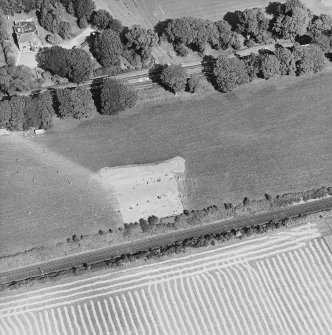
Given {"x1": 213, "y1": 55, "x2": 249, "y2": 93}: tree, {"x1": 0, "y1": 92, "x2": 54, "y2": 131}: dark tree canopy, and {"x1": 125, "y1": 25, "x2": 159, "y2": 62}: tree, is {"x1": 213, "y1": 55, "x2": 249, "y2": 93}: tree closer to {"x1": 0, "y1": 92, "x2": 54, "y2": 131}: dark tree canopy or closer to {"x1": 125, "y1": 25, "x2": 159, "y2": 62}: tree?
{"x1": 125, "y1": 25, "x2": 159, "y2": 62}: tree

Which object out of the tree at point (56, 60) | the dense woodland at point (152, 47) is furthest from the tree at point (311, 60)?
the tree at point (56, 60)

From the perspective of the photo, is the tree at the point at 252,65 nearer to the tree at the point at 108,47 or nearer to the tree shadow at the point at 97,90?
the tree at the point at 108,47

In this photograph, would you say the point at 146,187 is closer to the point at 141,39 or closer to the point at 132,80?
the point at 132,80

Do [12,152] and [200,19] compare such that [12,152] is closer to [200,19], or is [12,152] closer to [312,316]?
[200,19]

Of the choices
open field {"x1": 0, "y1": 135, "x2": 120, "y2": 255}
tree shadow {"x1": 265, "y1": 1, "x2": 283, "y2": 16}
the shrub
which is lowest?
open field {"x1": 0, "y1": 135, "x2": 120, "y2": 255}

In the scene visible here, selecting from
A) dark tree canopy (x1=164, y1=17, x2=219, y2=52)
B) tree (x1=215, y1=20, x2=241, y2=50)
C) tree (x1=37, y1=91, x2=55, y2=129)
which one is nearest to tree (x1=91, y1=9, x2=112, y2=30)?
dark tree canopy (x1=164, y1=17, x2=219, y2=52)

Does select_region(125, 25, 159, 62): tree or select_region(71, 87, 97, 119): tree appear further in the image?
select_region(125, 25, 159, 62): tree

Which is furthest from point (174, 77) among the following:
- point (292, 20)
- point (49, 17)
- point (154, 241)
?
point (154, 241)
